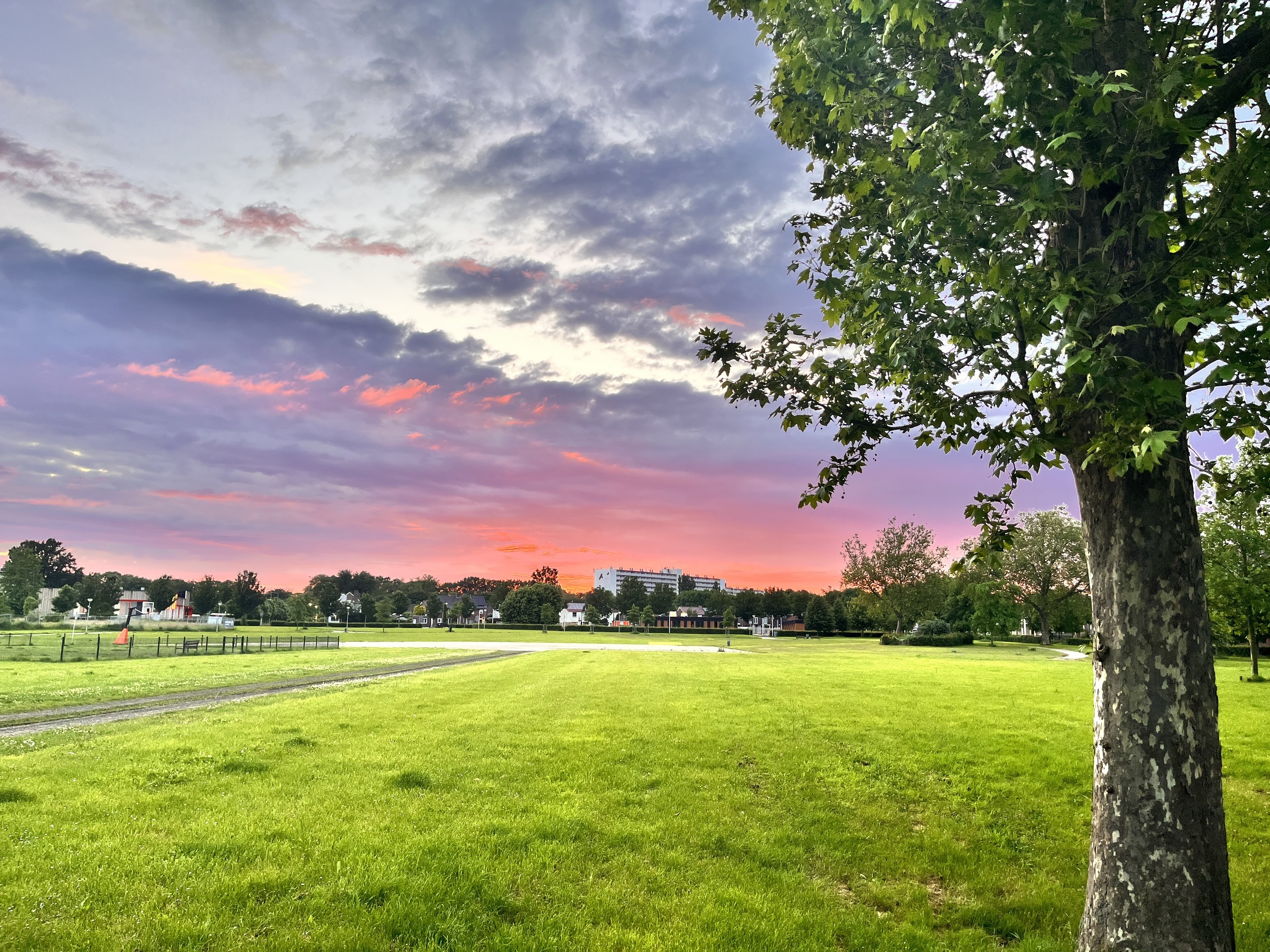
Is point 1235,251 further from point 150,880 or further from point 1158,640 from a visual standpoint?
point 150,880

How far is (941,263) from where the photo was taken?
5797mm

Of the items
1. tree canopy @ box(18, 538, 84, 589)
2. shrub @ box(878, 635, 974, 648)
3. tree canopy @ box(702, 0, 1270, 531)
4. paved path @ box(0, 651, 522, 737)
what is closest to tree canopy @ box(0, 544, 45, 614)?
tree canopy @ box(18, 538, 84, 589)

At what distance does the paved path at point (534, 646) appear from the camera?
199 feet

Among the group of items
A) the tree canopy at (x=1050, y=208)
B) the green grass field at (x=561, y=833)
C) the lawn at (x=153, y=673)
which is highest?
the tree canopy at (x=1050, y=208)

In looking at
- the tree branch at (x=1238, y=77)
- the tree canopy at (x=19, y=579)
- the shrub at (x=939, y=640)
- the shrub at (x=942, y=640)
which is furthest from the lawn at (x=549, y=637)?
the tree branch at (x=1238, y=77)

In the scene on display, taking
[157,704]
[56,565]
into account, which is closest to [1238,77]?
[157,704]

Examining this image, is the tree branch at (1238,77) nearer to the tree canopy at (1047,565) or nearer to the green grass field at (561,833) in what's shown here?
the green grass field at (561,833)

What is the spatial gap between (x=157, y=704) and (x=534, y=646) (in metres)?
47.1

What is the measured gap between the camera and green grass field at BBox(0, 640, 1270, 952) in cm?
625

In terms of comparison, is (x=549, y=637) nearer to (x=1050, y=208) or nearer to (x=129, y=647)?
(x=129, y=647)

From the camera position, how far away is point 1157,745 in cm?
587

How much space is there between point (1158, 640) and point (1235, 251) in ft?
11.1

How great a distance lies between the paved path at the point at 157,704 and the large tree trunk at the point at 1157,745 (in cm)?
2028

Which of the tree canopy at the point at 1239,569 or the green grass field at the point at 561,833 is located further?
the tree canopy at the point at 1239,569
